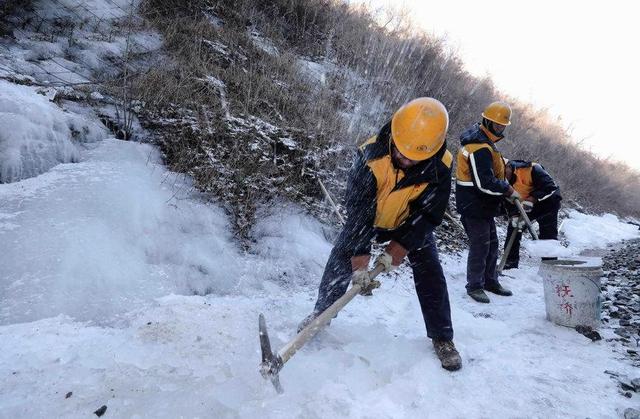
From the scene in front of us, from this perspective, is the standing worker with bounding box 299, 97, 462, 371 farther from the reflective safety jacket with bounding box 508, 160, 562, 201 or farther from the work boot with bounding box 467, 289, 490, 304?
the reflective safety jacket with bounding box 508, 160, 562, 201

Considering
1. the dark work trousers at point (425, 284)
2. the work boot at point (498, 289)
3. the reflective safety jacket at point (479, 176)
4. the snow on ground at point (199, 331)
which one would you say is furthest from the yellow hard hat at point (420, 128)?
the work boot at point (498, 289)

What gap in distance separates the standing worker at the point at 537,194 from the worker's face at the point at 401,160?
2488mm

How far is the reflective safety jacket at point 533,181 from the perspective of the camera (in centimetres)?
402

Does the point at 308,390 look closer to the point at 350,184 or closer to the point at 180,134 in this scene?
the point at 350,184

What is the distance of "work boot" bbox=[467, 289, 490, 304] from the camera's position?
339 centimetres

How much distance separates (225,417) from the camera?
1.70 metres

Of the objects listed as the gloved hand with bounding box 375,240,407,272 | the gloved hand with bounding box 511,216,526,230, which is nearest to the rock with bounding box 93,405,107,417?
the gloved hand with bounding box 375,240,407,272

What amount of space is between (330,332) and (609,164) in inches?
758

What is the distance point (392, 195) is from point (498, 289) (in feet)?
7.02

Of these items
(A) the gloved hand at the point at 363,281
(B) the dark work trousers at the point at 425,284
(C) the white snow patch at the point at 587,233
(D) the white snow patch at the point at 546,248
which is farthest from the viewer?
(C) the white snow patch at the point at 587,233

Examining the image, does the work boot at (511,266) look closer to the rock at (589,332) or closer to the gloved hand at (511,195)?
the gloved hand at (511,195)

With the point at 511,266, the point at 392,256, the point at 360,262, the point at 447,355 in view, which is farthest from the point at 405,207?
the point at 511,266

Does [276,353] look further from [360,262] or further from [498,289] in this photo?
[498,289]

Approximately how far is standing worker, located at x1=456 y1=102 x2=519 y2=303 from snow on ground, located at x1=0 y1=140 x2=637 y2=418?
321mm
